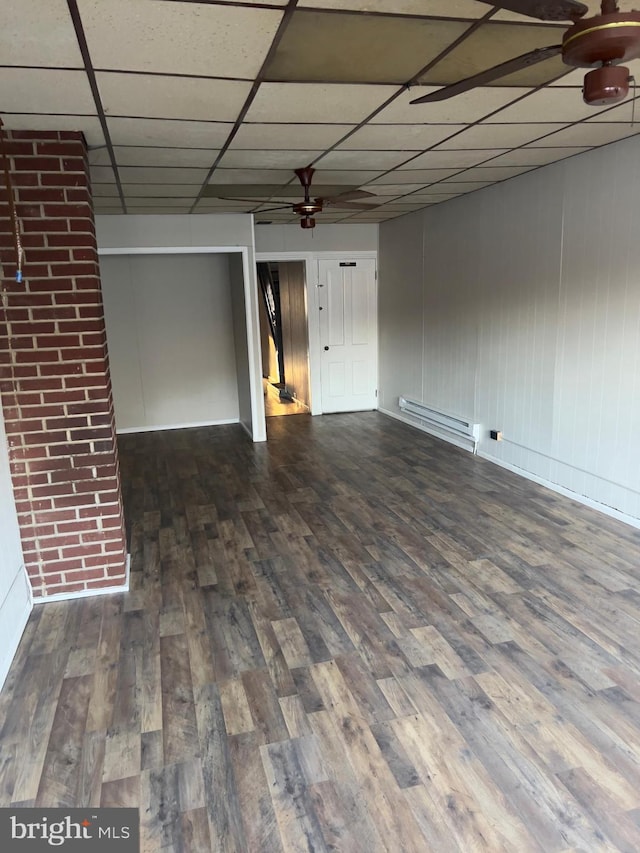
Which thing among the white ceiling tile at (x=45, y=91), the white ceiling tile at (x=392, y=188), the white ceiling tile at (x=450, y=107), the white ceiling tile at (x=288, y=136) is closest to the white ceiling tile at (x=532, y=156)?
the white ceiling tile at (x=392, y=188)

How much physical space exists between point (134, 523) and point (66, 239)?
2099 millimetres

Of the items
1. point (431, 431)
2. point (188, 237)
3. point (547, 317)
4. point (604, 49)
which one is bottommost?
point (431, 431)

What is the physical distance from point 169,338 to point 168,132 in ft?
13.8

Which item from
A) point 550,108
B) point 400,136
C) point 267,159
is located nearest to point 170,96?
point 267,159

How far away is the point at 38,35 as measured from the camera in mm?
1812

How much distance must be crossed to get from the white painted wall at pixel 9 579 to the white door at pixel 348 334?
5068mm

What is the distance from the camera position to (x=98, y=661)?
2531 mm

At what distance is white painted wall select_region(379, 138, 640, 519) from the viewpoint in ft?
12.1

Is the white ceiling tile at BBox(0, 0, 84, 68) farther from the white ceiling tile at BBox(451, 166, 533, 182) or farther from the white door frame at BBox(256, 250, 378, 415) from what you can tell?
the white door frame at BBox(256, 250, 378, 415)

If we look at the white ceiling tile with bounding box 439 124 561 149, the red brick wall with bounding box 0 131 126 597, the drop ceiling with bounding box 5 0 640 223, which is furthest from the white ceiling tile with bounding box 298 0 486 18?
the red brick wall with bounding box 0 131 126 597

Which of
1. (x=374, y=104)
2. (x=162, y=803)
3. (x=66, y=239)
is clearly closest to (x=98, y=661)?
(x=162, y=803)

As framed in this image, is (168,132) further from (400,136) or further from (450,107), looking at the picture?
(450,107)

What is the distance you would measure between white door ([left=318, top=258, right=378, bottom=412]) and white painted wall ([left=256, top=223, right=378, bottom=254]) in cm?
19

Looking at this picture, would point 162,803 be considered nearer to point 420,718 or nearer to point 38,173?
point 420,718
